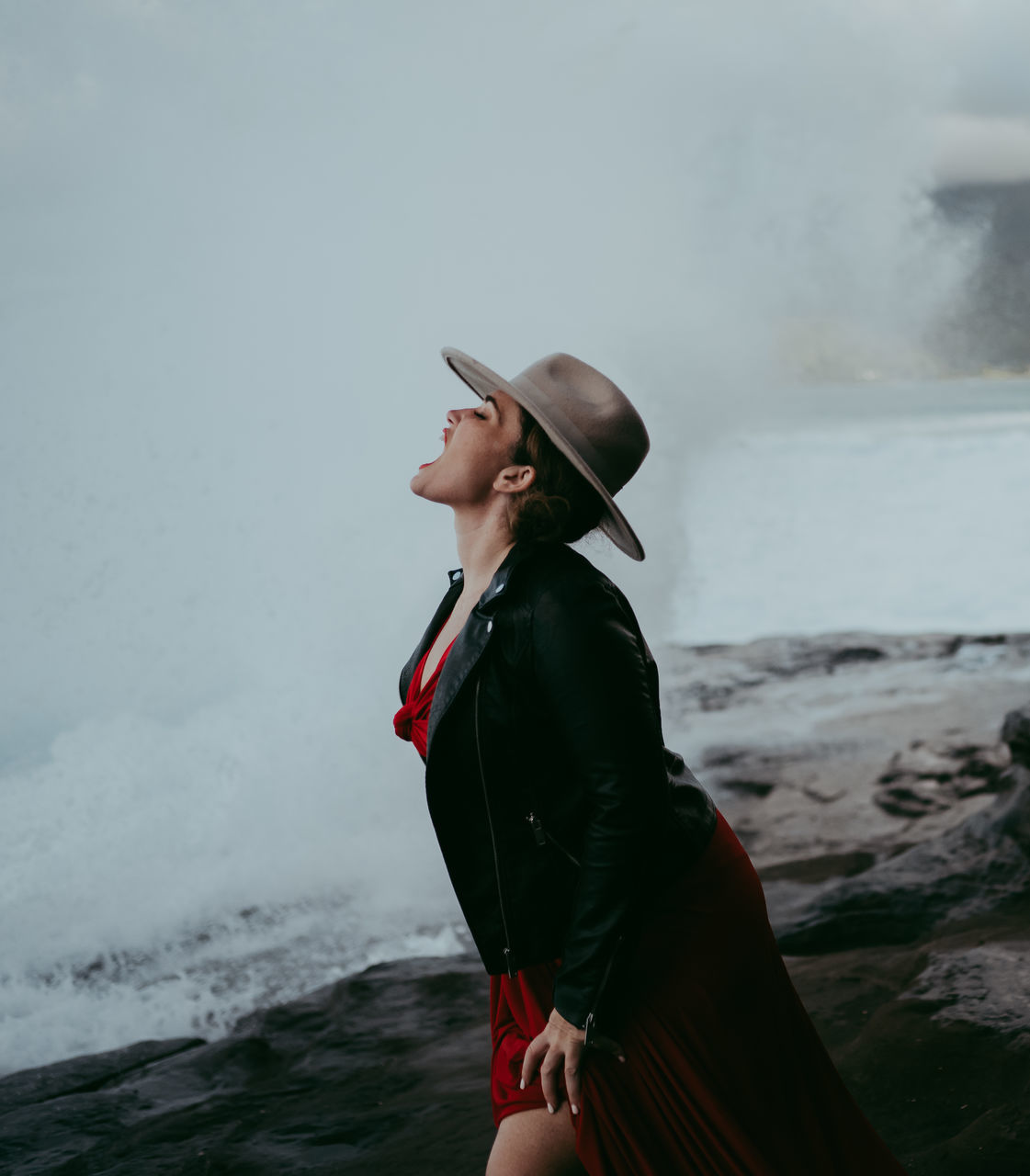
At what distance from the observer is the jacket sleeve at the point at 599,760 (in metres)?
1.04

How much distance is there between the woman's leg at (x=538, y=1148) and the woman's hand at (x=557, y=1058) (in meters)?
0.03

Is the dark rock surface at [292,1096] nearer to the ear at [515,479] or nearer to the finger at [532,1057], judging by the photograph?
the finger at [532,1057]

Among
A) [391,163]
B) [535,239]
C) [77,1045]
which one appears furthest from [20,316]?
[77,1045]

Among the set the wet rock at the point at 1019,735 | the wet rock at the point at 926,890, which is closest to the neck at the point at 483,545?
the wet rock at the point at 926,890

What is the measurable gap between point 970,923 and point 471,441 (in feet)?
7.66

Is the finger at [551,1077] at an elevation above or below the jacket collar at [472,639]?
below

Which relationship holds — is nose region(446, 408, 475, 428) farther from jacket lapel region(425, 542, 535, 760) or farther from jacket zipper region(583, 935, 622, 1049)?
jacket zipper region(583, 935, 622, 1049)

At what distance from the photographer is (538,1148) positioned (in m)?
1.12

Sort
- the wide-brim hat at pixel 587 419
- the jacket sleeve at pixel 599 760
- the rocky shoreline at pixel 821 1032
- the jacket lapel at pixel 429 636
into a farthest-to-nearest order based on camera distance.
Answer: the rocky shoreline at pixel 821 1032
the jacket lapel at pixel 429 636
the wide-brim hat at pixel 587 419
the jacket sleeve at pixel 599 760

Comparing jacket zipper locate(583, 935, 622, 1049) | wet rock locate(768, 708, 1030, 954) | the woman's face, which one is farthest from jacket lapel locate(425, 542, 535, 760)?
wet rock locate(768, 708, 1030, 954)

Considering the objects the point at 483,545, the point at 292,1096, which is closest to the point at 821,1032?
the point at 292,1096

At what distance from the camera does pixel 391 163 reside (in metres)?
7.40

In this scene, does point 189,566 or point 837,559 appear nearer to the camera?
point 189,566

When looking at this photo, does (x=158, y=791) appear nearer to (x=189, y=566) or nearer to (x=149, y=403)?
(x=189, y=566)
